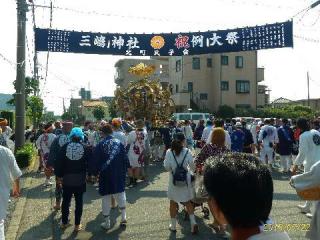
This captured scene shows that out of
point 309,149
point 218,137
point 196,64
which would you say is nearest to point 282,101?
point 196,64

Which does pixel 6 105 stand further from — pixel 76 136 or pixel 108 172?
pixel 108 172

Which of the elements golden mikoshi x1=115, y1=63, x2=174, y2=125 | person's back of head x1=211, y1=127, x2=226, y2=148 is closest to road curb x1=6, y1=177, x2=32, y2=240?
person's back of head x1=211, y1=127, x2=226, y2=148

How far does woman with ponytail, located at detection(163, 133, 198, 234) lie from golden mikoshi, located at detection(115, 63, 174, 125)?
10.4m

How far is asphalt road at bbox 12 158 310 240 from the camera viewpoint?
23.7 ft

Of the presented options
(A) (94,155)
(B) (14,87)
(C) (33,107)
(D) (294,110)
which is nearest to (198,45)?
(B) (14,87)

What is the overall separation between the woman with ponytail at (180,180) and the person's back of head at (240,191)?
5.22 m

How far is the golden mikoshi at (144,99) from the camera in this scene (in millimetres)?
17781

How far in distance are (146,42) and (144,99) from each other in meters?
2.97

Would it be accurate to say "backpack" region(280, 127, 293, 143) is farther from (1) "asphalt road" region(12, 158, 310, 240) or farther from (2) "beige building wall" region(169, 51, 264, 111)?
(2) "beige building wall" region(169, 51, 264, 111)

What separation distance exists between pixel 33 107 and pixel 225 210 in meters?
24.5

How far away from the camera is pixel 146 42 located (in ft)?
50.9

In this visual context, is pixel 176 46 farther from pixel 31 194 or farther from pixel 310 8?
pixel 31 194

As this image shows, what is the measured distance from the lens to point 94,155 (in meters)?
7.53

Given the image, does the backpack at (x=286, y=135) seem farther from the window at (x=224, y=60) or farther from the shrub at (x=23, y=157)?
the window at (x=224, y=60)
